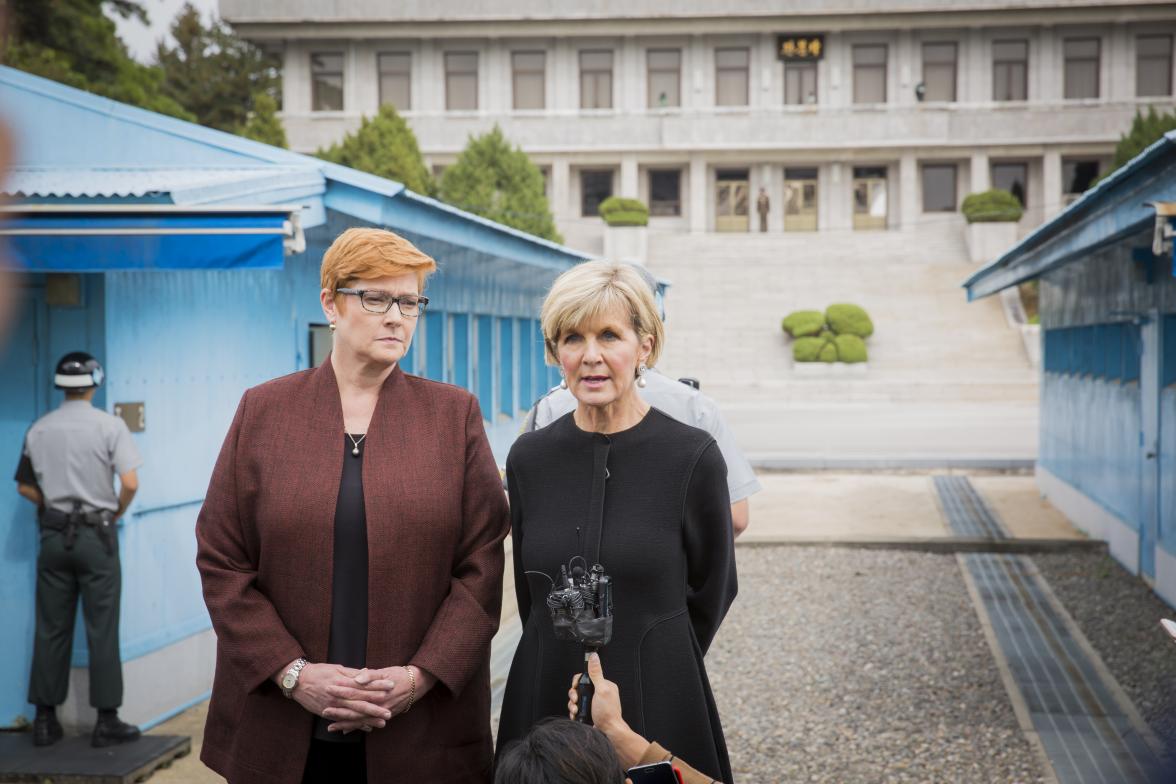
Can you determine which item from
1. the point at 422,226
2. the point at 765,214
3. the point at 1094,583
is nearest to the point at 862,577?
the point at 1094,583

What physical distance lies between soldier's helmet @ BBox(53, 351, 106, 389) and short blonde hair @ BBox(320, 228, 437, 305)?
3.13m

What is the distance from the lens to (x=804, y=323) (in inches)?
1321

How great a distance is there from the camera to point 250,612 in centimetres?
283

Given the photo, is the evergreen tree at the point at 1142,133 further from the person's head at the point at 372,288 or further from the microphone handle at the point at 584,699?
the microphone handle at the point at 584,699

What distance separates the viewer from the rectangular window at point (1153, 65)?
4694 centimetres

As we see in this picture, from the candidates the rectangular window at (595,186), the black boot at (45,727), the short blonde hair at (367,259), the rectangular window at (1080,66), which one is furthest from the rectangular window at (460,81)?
the short blonde hair at (367,259)

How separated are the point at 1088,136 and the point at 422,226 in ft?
148

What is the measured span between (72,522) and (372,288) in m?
3.33

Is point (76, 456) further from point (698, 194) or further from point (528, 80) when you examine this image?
point (528, 80)

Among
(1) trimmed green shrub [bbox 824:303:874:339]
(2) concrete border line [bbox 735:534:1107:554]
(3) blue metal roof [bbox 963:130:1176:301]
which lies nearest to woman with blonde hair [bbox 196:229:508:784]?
(3) blue metal roof [bbox 963:130:1176:301]

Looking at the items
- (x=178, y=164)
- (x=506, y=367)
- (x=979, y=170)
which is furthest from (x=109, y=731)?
(x=979, y=170)

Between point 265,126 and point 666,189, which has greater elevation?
point 666,189

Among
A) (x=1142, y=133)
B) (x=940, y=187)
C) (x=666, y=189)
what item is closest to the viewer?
(x=1142, y=133)

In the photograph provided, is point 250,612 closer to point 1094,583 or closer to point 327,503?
point 327,503
